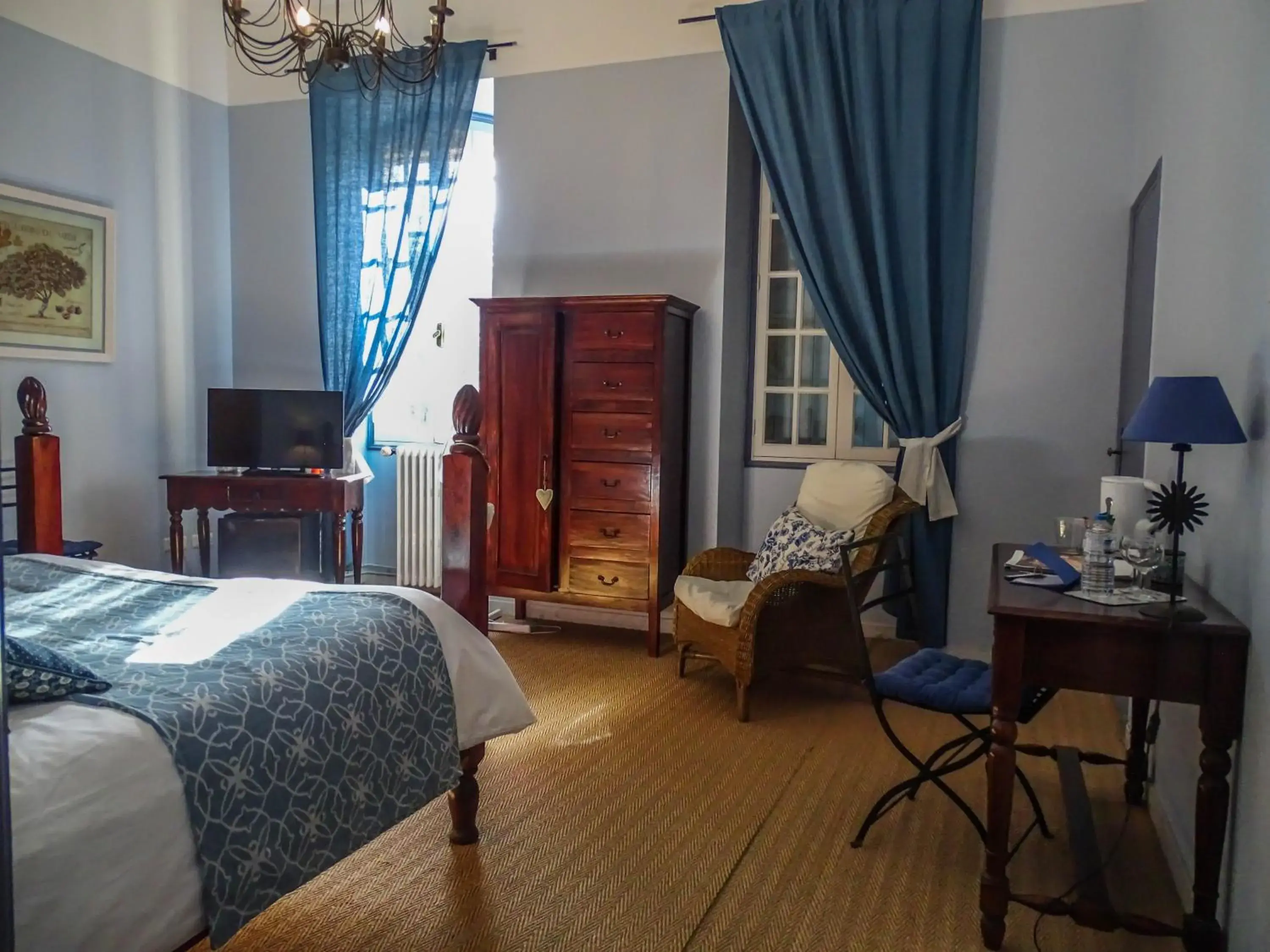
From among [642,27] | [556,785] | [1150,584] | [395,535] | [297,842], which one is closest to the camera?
[297,842]

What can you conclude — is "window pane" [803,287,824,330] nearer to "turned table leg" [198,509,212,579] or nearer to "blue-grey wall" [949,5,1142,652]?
"blue-grey wall" [949,5,1142,652]

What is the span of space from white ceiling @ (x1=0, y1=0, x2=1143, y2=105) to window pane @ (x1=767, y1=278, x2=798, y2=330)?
116cm

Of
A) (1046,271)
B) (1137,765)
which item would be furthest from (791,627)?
(1046,271)

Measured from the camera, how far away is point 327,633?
2023 millimetres

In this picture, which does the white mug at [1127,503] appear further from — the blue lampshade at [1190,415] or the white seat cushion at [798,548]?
the white seat cushion at [798,548]

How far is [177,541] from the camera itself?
16.1 ft

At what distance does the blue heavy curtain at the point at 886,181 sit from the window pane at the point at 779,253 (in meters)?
0.36

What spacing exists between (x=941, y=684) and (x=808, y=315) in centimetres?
261

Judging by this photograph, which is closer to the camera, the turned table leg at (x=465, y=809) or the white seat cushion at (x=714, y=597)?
the turned table leg at (x=465, y=809)

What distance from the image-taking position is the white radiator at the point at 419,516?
520 centimetres

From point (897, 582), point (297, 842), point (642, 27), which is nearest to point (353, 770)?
point (297, 842)

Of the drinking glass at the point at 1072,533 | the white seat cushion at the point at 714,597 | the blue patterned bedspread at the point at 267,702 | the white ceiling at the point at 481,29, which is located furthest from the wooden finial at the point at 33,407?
the drinking glass at the point at 1072,533

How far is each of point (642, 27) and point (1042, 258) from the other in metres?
2.20

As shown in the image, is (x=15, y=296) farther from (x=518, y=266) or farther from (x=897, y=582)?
(x=897, y=582)
